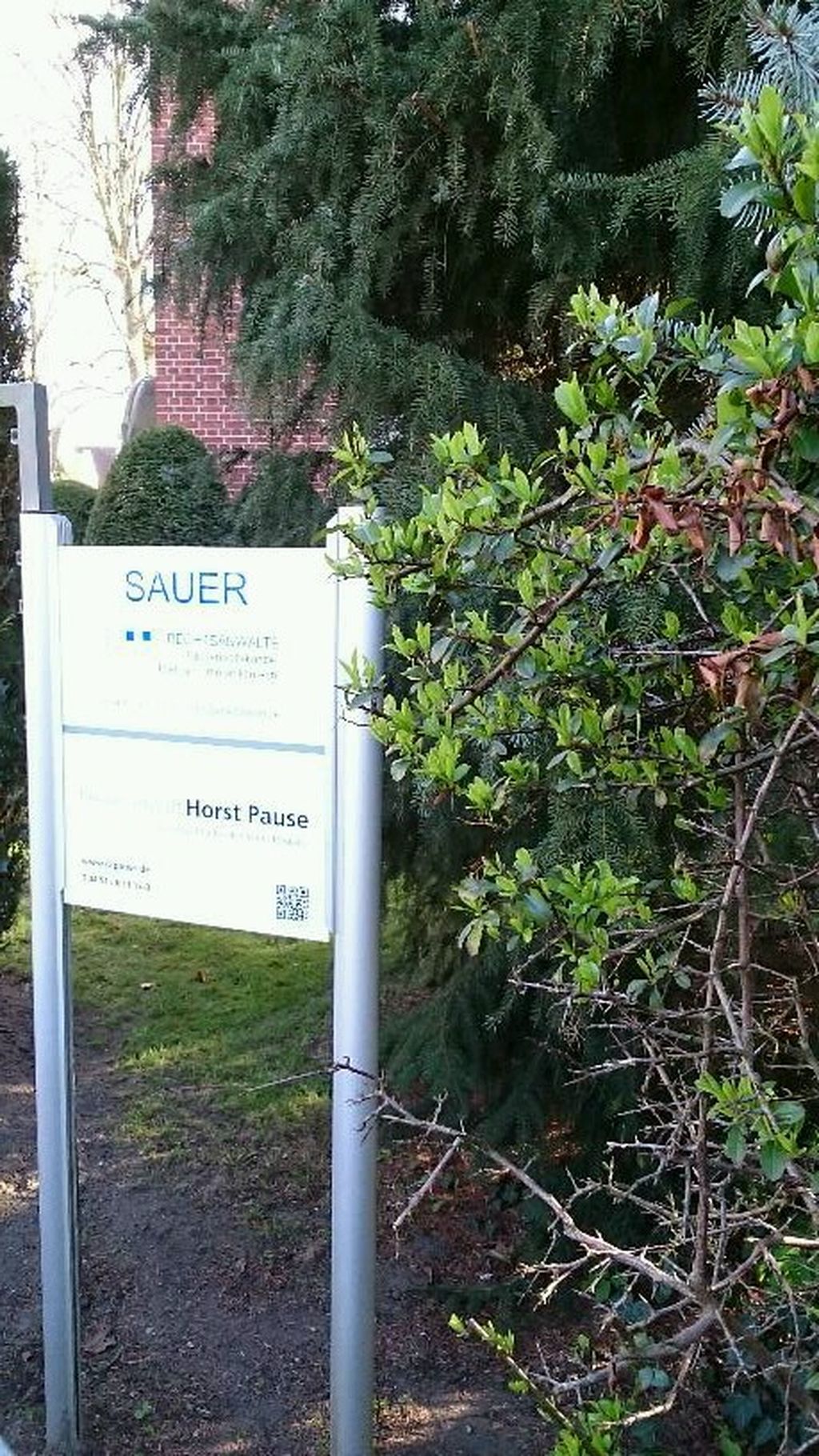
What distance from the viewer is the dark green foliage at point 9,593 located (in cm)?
534

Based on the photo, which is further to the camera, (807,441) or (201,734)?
(201,734)

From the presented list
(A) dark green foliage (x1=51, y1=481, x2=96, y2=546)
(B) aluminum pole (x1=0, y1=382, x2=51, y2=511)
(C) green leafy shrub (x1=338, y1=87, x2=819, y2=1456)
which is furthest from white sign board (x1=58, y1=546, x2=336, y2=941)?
(A) dark green foliage (x1=51, y1=481, x2=96, y2=546)

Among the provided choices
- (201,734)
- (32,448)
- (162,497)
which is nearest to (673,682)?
(201,734)

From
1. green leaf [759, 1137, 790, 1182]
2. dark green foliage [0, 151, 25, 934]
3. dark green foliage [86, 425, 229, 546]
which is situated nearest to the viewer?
green leaf [759, 1137, 790, 1182]

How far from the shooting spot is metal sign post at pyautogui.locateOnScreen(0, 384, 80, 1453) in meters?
2.88

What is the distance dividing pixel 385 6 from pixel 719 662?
9.23ft

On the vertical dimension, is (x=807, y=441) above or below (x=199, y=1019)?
above

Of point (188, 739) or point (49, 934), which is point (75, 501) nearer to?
point (49, 934)

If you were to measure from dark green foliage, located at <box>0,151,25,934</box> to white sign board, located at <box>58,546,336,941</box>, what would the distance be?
2.52 metres

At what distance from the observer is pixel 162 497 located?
4.64 m

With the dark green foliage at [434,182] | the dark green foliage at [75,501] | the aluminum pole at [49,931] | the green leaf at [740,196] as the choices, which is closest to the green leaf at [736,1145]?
the green leaf at [740,196]

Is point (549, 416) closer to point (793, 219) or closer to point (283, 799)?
point (283, 799)

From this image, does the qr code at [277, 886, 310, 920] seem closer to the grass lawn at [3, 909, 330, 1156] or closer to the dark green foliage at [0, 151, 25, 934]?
the grass lawn at [3, 909, 330, 1156]

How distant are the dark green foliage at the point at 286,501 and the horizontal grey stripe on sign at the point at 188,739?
109 centimetres
